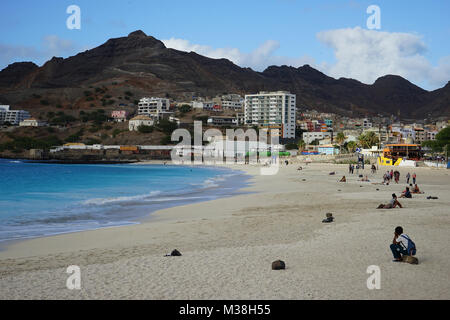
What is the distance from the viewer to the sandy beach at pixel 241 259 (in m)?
7.00

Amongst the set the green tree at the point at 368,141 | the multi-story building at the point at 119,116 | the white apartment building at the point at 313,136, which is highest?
the multi-story building at the point at 119,116

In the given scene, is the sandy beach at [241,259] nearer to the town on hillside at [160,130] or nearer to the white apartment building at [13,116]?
the town on hillside at [160,130]

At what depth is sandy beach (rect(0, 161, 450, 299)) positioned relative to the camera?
276 inches

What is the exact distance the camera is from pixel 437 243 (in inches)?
398

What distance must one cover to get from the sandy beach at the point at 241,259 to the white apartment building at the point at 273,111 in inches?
4982

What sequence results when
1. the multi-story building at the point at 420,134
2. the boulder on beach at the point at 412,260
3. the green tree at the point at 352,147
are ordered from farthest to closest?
the multi-story building at the point at 420,134 → the green tree at the point at 352,147 → the boulder on beach at the point at 412,260

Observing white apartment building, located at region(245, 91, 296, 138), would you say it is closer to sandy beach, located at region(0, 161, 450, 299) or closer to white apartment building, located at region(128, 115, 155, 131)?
white apartment building, located at region(128, 115, 155, 131)

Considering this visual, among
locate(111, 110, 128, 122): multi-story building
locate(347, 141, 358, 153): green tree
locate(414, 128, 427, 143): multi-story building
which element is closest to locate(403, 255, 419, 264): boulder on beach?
locate(347, 141, 358, 153): green tree

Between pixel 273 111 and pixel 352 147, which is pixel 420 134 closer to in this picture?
pixel 273 111

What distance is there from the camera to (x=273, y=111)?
146125 mm

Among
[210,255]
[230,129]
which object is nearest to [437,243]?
[210,255]

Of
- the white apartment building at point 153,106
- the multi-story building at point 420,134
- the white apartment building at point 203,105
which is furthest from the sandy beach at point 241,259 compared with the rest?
the white apartment building at point 153,106

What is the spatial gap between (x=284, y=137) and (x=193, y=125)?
28952 millimetres

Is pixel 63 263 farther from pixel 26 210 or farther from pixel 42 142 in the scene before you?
pixel 42 142
